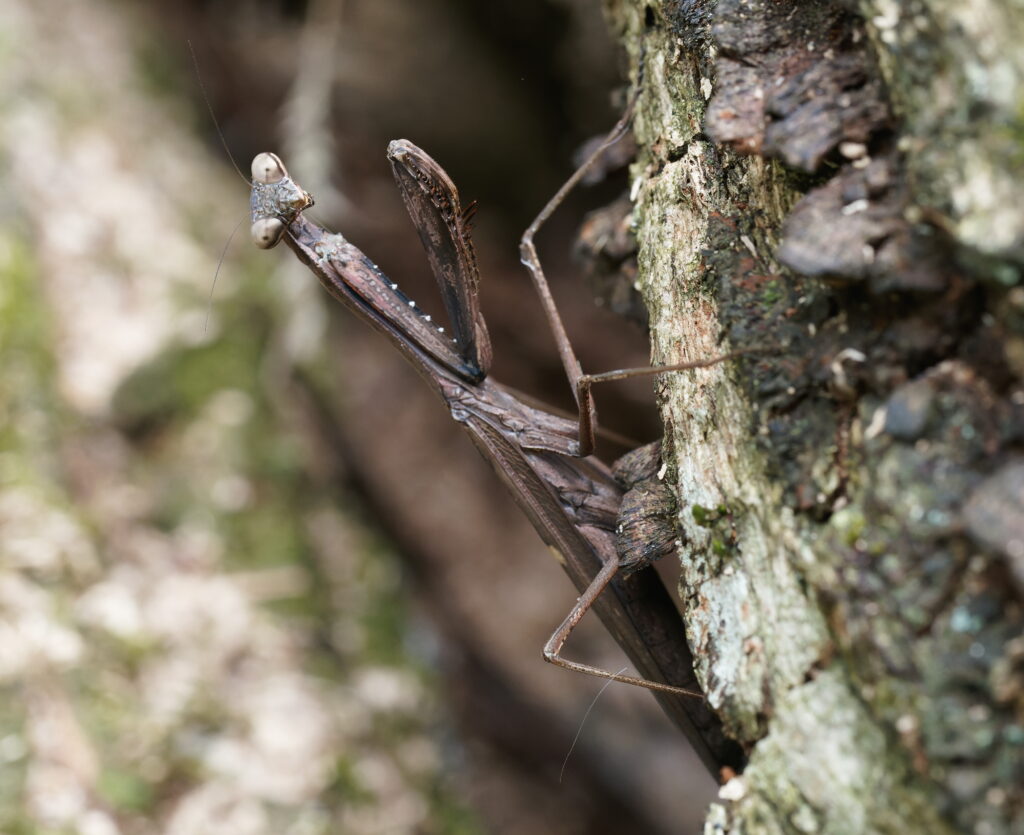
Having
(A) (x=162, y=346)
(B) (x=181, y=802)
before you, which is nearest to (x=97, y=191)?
(A) (x=162, y=346)

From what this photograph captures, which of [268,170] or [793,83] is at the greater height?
[268,170]

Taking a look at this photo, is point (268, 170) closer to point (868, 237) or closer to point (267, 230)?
point (267, 230)

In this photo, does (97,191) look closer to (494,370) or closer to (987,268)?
(494,370)

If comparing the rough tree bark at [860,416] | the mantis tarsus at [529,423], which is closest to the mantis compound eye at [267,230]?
the mantis tarsus at [529,423]

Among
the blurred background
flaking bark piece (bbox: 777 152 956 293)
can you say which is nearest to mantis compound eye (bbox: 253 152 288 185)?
the blurred background

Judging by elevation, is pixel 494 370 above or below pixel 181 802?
above

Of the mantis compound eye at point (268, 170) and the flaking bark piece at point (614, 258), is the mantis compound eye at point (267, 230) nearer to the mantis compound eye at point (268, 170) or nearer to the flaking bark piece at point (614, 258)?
the mantis compound eye at point (268, 170)

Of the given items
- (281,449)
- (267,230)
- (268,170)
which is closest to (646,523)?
(267,230)
